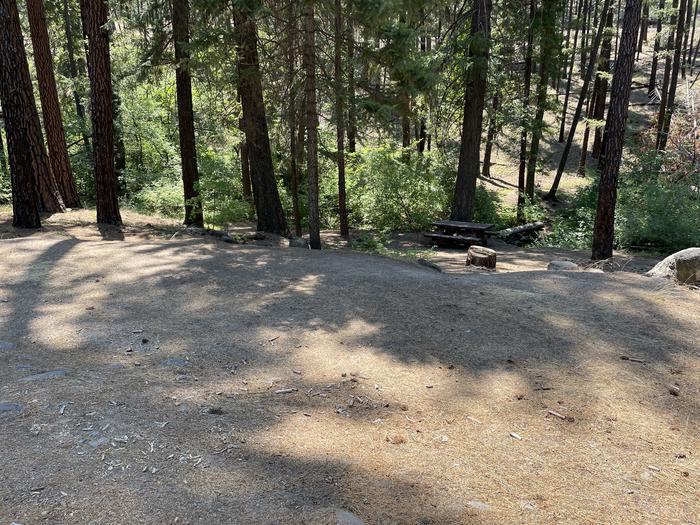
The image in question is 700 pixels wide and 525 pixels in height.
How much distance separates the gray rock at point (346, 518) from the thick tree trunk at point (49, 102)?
47.9ft

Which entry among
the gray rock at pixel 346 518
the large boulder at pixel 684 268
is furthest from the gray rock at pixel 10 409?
the large boulder at pixel 684 268

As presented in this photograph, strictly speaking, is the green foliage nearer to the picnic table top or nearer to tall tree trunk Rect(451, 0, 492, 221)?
the picnic table top

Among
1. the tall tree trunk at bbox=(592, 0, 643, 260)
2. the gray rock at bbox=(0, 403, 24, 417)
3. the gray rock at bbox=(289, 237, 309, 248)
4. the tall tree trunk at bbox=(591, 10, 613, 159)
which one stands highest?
the tall tree trunk at bbox=(591, 10, 613, 159)

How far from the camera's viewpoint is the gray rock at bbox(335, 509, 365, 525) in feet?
8.14

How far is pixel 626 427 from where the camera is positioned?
369 centimetres

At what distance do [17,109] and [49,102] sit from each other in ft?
15.5

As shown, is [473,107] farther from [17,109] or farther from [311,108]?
[17,109]

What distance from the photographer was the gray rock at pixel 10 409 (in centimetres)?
327

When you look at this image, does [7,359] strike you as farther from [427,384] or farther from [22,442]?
[427,384]

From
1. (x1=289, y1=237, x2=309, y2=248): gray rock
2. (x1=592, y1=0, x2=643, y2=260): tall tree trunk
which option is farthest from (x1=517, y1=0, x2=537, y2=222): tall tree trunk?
(x1=289, y1=237, x2=309, y2=248): gray rock

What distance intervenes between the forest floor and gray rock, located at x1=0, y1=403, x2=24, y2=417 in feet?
0.17

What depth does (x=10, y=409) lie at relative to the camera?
10.9ft

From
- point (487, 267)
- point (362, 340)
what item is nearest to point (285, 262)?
point (362, 340)

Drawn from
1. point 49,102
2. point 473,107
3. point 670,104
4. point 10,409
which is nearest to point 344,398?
point 10,409
